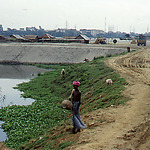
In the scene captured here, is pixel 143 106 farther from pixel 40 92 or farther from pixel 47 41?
pixel 47 41

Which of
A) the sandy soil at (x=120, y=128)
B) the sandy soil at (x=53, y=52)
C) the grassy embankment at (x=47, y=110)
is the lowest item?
the grassy embankment at (x=47, y=110)

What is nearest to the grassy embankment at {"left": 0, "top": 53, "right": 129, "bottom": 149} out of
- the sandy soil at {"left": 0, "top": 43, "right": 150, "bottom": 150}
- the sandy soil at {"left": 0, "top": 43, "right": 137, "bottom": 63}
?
the sandy soil at {"left": 0, "top": 43, "right": 150, "bottom": 150}

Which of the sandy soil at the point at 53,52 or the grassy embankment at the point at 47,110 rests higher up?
the sandy soil at the point at 53,52

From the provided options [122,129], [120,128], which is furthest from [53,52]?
[122,129]

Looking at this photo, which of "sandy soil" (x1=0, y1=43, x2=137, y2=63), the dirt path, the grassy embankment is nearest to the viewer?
the dirt path

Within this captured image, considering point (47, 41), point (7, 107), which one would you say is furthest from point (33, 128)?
point (47, 41)

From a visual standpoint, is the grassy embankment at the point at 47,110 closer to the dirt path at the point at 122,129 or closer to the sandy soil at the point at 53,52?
the dirt path at the point at 122,129

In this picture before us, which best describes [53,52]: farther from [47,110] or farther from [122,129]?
[122,129]

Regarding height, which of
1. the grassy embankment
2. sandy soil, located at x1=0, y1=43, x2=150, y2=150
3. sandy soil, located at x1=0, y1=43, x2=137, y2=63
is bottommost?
the grassy embankment

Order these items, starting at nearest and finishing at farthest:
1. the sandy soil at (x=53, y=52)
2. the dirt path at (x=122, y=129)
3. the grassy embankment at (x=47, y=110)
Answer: the dirt path at (x=122, y=129)
the grassy embankment at (x=47, y=110)
the sandy soil at (x=53, y=52)

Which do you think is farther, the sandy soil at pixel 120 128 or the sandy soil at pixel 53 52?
the sandy soil at pixel 53 52

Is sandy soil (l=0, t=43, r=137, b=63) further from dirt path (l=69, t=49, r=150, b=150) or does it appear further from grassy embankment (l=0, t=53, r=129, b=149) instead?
dirt path (l=69, t=49, r=150, b=150)

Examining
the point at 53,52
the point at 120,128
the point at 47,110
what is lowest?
the point at 47,110

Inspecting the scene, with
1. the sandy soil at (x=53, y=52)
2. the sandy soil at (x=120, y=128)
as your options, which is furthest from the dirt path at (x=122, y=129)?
the sandy soil at (x=53, y=52)
